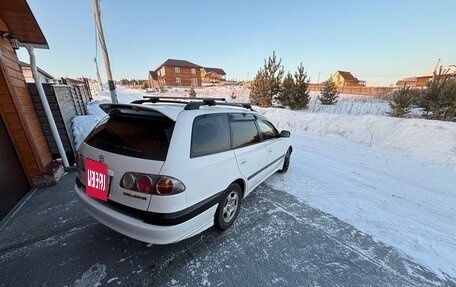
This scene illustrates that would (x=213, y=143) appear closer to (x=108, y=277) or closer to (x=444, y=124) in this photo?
(x=108, y=277)

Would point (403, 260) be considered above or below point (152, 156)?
below

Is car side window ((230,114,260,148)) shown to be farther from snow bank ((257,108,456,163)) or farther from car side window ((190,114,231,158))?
snow bank ((257,108,456,163))

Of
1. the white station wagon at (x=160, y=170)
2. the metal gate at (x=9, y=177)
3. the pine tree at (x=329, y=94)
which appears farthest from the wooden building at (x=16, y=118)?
the pine tree at (x=329, y=94)

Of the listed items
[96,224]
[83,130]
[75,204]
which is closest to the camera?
[96,224]

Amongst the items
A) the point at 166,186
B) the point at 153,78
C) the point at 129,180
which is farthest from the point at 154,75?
the point at 166,186

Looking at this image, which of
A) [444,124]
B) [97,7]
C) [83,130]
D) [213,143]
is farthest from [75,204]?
[444,124]

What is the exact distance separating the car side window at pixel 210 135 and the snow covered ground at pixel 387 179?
2.05 meters

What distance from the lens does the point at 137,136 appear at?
6.88 feet

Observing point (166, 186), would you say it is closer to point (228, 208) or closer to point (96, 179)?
point (96, 179)

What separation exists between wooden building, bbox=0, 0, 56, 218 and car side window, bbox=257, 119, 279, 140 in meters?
4.06

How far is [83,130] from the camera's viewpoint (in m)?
6.33

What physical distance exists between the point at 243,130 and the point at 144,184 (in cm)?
161

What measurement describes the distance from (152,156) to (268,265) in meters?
1.71

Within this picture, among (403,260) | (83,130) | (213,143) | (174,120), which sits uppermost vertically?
(174,120)
